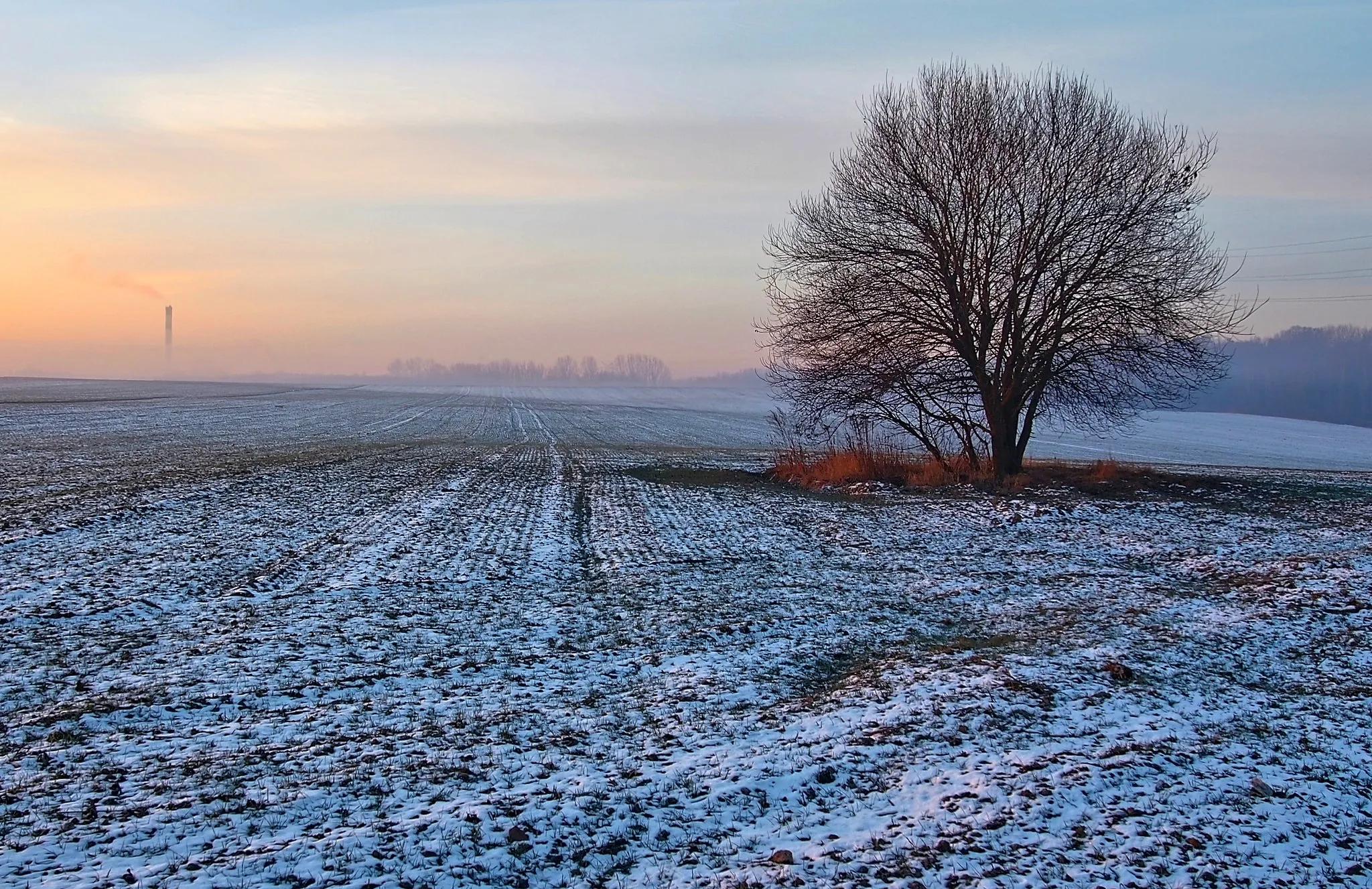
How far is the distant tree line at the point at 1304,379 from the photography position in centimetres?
12125

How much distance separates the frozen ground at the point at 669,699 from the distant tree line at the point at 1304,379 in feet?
337

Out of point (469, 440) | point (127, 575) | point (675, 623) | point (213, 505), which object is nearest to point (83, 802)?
point (675, 623)

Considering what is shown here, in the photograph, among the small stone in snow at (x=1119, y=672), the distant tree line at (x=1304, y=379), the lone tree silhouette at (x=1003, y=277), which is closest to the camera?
the small stone in snow at (x=1119, y=672)

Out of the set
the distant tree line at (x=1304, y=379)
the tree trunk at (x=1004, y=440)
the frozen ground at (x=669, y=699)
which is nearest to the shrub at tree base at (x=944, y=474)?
the tree trunk at (x=1004, y=440)

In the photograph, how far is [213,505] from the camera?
16109 mm

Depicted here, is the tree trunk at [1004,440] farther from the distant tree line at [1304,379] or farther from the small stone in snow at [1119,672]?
the distant tree line at [1304,379]

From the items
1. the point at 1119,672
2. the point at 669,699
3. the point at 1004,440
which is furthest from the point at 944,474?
the point at 669,699

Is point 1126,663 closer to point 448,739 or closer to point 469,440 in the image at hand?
point 448,739

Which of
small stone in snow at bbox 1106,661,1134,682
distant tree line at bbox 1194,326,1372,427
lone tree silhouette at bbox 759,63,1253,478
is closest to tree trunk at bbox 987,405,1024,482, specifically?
lone tree silhouette at bbox 759,63,1253,478

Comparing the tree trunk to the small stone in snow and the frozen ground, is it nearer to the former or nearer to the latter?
the frozen ground

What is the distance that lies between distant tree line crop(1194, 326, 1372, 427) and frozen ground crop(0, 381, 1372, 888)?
337 ft

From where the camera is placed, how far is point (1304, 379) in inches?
5477

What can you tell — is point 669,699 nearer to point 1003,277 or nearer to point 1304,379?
point 1003,277

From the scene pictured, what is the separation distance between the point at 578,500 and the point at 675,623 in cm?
987
